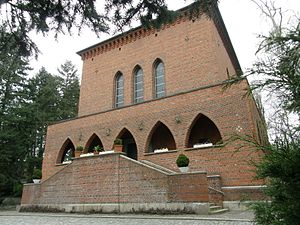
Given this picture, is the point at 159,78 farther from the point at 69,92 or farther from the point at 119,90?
the point at 69,92

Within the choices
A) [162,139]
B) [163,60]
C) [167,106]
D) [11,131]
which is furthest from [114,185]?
[11,131]

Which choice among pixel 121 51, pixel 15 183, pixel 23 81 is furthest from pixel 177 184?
pixel 23 81

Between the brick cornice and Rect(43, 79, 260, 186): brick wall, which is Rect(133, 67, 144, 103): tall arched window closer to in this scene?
the brick cornice

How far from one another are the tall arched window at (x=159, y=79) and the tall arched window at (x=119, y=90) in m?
2.92

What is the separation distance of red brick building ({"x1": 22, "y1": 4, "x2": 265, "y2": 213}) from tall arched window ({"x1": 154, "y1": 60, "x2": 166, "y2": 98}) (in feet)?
0.26

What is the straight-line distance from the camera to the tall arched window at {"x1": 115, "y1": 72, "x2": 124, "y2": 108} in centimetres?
2122

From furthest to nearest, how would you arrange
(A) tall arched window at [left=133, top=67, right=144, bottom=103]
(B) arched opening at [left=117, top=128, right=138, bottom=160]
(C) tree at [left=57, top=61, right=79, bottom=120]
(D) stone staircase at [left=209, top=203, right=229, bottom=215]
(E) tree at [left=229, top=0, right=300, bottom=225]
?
(C) tree at [left=57, top=61, right=79, bottom=120] < (A) tall arched window at [left=133, top=67, right=144, bottom=103] < (B) arched opening at [left=117, top=128, right=138, bottom=160] < (D) stone staircase at [left=209, top=203, right=229, bottom=215] < (E) tree at [left=229, top=0, right=300, bottom=225]

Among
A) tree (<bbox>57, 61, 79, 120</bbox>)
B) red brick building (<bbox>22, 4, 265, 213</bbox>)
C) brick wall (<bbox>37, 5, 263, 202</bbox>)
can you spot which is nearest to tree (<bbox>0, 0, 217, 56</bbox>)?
red brick building (<bbox>22, 4, 265, 213</bbox>)

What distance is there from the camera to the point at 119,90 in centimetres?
2170

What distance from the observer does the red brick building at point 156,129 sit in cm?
1123

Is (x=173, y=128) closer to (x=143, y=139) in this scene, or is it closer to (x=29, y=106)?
(x=143, y=139)

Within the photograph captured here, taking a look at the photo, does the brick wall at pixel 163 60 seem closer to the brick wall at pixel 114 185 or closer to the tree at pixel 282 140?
the brick wall at pixel 114 185

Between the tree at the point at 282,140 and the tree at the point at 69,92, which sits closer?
the tree at the point at 282,140

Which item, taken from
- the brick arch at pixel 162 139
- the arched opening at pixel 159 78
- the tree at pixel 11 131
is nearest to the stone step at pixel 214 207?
the brick arch at pixel 162 139
